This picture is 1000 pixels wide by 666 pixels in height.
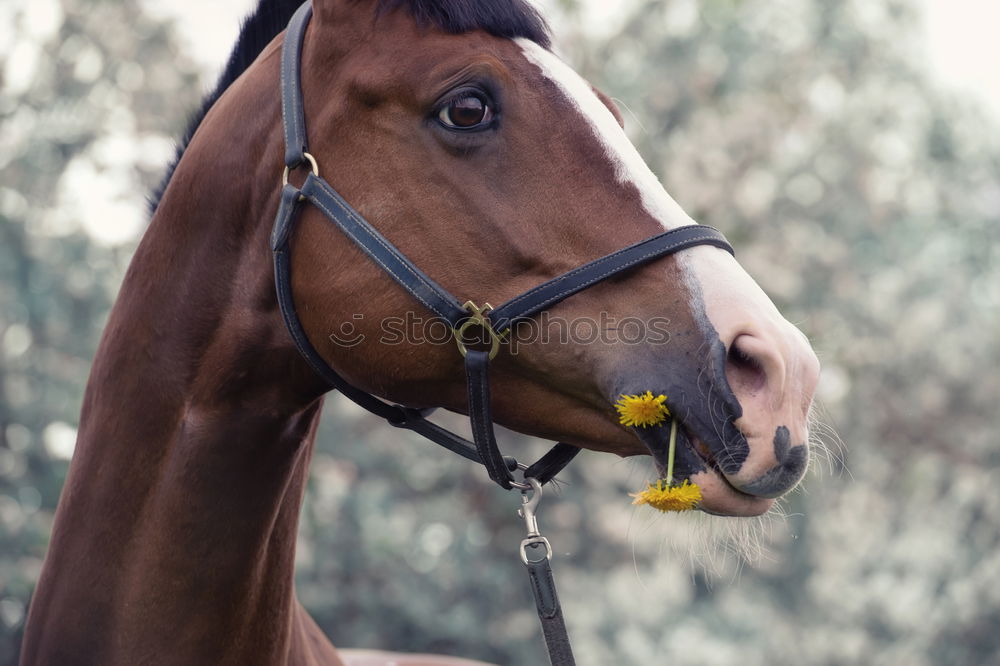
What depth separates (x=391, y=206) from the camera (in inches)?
73.9

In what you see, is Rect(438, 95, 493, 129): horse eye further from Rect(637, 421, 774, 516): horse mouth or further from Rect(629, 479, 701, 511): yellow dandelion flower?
Rect(629, 479, 701, 511): yellow dandelion flower

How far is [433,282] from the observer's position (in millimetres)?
1826

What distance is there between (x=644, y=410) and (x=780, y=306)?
20.3 ft

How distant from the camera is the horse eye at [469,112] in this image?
185 cm

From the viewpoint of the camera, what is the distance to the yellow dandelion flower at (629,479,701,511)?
5.36 ft

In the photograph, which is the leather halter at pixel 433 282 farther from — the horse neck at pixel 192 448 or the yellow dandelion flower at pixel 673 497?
the yellow dandelion flower at pixel 673 497

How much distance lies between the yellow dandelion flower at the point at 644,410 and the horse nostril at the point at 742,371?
131 millimetres

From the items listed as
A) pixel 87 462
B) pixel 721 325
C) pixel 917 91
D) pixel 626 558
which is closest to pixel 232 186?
pixel 87 462

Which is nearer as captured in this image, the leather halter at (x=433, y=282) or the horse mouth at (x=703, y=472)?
the horse mouth at (x=703, y=472)

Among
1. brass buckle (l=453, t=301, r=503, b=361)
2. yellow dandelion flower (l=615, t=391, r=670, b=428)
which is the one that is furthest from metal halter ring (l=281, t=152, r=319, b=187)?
yellow dandelion flower (l=615, t=391, r=670, b=428)

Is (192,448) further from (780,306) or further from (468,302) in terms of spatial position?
(780,306)

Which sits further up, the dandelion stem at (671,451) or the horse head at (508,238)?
the horse head at (508,238)

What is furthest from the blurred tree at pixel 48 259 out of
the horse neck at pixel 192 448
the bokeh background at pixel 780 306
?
the horse neck at pixel 192 448

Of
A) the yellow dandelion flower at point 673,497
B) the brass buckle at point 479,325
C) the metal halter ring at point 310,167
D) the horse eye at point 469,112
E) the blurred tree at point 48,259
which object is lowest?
the yellow dandelion flower at point 673,497
